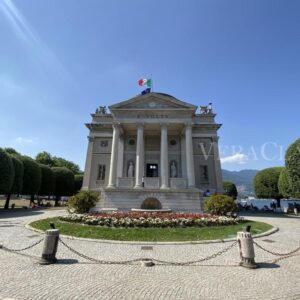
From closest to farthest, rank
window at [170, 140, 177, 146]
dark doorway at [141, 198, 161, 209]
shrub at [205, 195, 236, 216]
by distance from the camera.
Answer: shrub at [205, 195, 236, 216] → dark doorway at [141, 198, 161, 209] → window at [170, 140, 177, 146]

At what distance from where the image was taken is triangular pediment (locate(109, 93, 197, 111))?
3053cm

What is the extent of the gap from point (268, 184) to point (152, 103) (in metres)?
31.6

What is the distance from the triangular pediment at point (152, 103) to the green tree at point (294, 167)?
1500 centimetres

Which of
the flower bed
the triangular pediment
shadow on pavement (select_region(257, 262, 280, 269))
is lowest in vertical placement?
shadow on pavement (select_region(257, 262, 280, 269))

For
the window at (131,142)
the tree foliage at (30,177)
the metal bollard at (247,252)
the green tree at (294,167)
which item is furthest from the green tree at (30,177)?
the green tree at (294,167)

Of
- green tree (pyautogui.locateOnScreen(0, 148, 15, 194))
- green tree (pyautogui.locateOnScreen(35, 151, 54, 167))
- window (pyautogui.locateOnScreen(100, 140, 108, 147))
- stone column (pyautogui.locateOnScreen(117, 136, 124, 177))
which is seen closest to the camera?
green tree (pyautogui.locateOnScreen(0, 148, 15, 194))

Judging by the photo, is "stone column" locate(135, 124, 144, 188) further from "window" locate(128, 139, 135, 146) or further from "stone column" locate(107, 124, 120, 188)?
"window" locate(128, 139, 135, 146)

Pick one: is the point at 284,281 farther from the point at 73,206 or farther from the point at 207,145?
the point at 207,145

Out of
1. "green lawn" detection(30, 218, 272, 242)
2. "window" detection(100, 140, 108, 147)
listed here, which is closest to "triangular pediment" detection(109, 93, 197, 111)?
"window" detection(100, 140, 108, 147)

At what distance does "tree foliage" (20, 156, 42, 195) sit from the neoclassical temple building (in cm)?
1272

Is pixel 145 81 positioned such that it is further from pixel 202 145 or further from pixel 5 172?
pixel 5 172

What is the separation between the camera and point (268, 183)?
45250 millimetres

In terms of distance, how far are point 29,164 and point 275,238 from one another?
41.7 m

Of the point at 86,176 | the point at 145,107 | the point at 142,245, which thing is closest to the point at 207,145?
the point at 145,107
